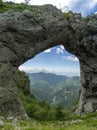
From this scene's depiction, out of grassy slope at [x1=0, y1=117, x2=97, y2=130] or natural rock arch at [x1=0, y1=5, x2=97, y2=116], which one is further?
natural rock arch at [x1=0, y1=5, x2=97, y2=116]

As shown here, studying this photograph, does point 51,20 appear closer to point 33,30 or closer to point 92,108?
point 33,30

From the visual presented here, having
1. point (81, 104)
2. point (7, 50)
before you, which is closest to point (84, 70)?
point (81, 104)

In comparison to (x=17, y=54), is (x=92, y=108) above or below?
below

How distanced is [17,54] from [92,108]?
2130cm

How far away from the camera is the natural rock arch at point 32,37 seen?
4550cm

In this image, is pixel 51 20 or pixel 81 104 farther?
pixel 81 104

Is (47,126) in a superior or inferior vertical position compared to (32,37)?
inferior

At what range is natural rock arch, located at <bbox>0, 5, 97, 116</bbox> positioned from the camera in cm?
4550

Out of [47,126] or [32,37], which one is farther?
[32,37]

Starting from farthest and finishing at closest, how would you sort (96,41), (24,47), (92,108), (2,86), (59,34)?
(92,108) < (96,41) < (59,34) < (24,47) < (2,86)

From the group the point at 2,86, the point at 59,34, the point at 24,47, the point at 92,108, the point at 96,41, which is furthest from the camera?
the point at 92,108

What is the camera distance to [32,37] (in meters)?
48.8

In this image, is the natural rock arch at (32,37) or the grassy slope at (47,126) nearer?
the grassy slope at (47,126)

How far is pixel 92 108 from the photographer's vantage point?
61.3m
